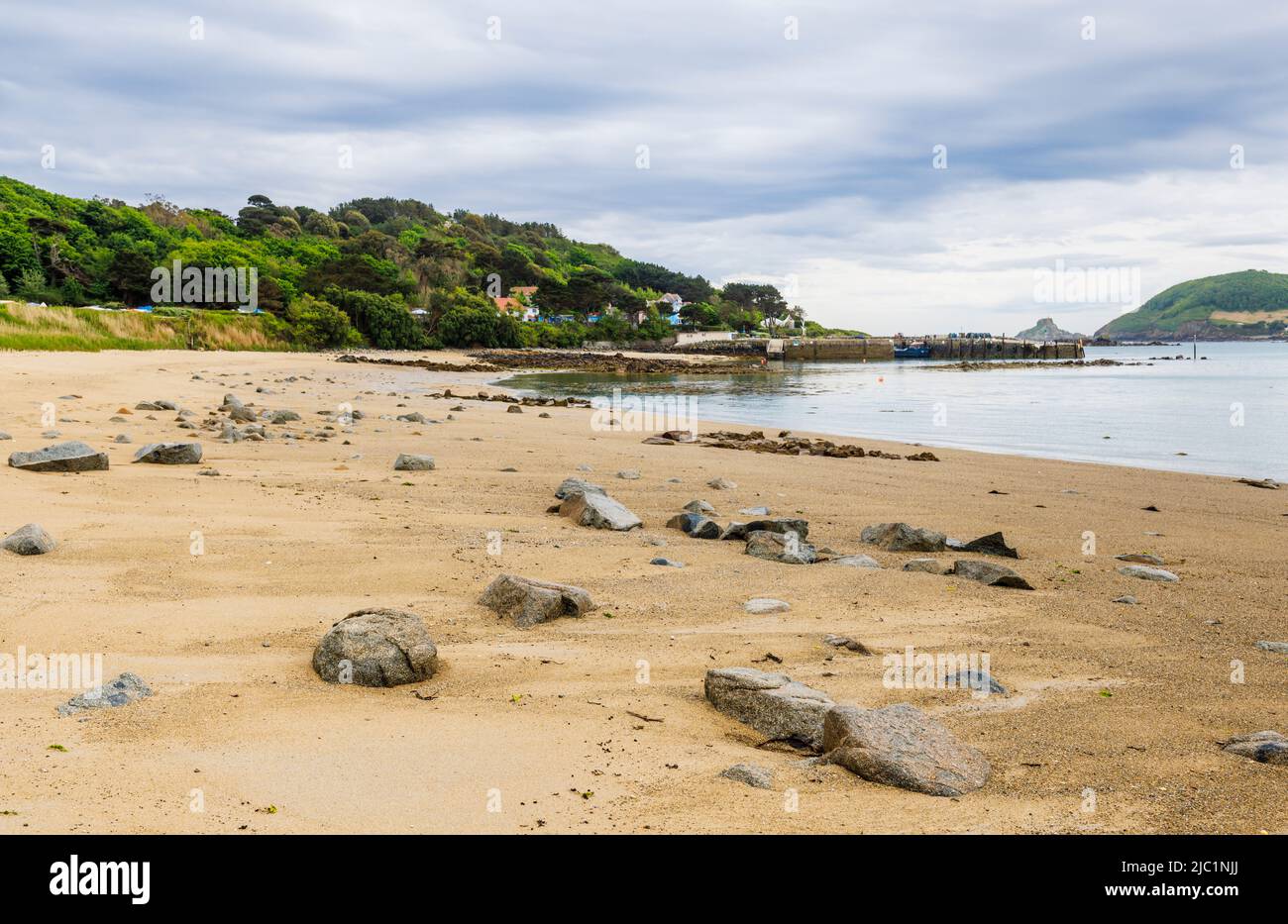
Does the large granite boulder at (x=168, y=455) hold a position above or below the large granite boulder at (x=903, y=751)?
above

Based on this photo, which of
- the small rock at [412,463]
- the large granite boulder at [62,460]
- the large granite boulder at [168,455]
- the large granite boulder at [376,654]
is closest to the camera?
the large granite boulder at [376,654]

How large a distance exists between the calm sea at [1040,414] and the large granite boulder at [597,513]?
38.8 feet

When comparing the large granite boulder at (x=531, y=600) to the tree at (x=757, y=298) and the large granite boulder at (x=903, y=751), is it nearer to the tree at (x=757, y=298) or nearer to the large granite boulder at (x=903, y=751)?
the large granite boulder at (x=903, y=751)

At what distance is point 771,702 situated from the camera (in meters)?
3.77

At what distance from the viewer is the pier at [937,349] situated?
103062 millimetres

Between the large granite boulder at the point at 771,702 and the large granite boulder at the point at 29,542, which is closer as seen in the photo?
the large granite boulder at the point at 771,702

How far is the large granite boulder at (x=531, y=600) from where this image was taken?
4.94 m

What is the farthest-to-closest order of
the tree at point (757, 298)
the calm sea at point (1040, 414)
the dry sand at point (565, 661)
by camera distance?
the tree at point (757, 298) → the calm sea at point (1040, 414) → the dry sand at point (565, 661)

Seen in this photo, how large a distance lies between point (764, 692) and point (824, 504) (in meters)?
6.33

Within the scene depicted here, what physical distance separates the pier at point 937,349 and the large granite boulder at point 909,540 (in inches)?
3670

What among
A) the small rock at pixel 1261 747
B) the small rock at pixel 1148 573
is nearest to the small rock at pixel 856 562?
the small rock at pixel 1148 573

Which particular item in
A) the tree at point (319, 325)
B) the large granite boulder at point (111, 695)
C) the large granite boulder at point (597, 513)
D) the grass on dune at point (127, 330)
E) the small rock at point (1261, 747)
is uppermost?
the tree at point (319, 325)

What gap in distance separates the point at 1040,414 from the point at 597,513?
2395cm
